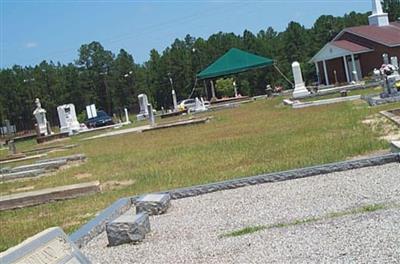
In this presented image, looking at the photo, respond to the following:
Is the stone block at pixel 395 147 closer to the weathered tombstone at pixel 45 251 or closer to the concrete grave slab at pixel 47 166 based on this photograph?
the weathered tombstone at pixel 45 251

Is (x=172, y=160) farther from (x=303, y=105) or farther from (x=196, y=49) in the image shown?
(x=196, y=49)

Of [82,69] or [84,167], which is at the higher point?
[82,69]

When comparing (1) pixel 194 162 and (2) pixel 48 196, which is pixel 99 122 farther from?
(2) pixel 48 196

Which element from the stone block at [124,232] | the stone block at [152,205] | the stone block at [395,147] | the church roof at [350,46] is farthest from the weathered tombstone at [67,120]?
the stone block at [124,232]

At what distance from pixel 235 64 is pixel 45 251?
4739 centimetres

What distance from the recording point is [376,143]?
11.8 m

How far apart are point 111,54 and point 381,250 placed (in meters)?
87.7

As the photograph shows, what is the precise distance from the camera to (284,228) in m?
6.44

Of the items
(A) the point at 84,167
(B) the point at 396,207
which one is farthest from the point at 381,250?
(A) the point at 84,167

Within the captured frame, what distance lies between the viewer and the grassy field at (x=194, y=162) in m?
10.4

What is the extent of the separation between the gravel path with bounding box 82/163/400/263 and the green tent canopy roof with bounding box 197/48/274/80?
1615 inches

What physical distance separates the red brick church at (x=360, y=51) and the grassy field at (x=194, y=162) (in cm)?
3485

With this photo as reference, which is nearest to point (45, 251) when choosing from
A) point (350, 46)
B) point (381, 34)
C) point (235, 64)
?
point (235, 64)

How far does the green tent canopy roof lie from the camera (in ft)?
165
